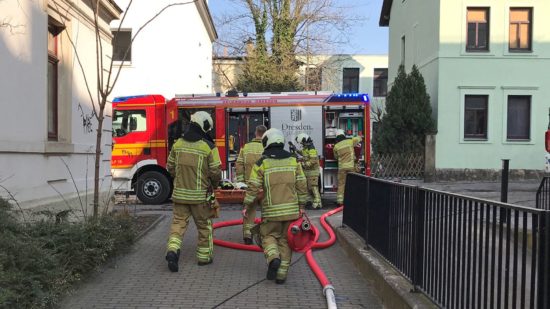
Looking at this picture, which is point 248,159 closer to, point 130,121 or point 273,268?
point 273,268

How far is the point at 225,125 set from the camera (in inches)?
519

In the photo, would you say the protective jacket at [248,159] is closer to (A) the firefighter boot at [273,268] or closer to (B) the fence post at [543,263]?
(A) the firefighter boot at [273,268]

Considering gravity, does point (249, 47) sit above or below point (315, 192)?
above

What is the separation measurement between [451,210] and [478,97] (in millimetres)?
18298

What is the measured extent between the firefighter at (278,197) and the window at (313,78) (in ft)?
85.2

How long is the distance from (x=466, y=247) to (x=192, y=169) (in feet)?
11.8

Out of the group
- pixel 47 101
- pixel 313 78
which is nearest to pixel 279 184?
pixel 47 101

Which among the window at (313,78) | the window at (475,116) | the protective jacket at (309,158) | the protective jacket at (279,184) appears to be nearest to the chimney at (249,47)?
the window at (313,78)

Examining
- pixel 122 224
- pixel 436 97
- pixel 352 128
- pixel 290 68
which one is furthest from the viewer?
pixel 290 68

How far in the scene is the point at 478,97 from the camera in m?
20.8

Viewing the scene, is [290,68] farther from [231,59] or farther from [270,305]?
[270,305]

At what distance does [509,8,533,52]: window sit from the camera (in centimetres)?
2053

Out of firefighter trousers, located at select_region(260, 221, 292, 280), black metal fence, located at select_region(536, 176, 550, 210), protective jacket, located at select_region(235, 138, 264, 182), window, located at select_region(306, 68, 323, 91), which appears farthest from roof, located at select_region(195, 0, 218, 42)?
firefighter trousers, located at select_region(260, 221, 292, 280)

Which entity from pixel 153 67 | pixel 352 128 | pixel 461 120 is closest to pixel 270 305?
pixel 352 128
